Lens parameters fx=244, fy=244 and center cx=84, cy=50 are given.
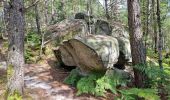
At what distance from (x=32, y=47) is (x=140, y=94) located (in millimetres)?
8174

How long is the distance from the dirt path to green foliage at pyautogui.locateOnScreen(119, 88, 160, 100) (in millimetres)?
1068

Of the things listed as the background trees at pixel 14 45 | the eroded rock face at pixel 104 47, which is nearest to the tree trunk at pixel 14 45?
the background trees at pixel 14 45

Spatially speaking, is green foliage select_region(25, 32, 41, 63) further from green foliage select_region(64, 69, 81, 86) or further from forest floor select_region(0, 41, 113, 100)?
green foliage select_region(64, 69, 81, 86)

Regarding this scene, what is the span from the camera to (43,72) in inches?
363

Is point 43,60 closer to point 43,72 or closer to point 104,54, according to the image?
point 43,72

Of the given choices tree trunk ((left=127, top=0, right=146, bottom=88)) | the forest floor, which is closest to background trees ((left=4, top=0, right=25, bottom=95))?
the forest floor

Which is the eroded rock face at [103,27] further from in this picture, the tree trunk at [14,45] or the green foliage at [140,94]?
the green foliage at [140,94]

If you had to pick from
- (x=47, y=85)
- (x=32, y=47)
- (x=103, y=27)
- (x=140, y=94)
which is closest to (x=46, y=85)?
(x=47, y=85)

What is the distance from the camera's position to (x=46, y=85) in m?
A: 7.74

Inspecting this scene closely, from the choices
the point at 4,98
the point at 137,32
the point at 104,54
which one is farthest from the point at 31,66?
the point at 137,32

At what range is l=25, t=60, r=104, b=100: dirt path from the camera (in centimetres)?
698

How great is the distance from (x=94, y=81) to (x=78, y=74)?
75 centimetres

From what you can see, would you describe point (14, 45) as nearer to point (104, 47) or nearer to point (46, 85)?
point (46, 85)

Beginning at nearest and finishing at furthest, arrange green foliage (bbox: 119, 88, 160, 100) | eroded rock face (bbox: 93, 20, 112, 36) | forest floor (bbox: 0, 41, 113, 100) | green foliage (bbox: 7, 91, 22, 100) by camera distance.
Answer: green foliage (bbox: 119, 88, 160, 100), green foliage (bbox: 7, 91, 22, 100), forest floor (bbox: 0, 41, 113, 100), eroded rock face (bbox: 93, 20, 112, 36)
